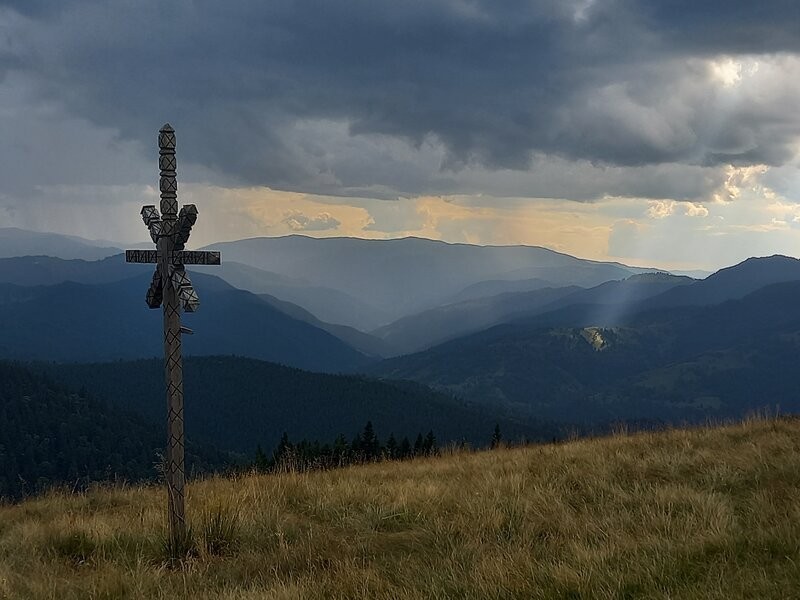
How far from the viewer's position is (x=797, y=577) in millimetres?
5484

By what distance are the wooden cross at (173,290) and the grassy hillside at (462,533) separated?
79 centimetres

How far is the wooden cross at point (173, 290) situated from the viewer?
26.9 ft

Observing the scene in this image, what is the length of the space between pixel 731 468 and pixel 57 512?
11.7m

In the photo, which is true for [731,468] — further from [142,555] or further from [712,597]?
[142,555]

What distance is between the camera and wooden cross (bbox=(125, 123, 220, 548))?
8.20 metres

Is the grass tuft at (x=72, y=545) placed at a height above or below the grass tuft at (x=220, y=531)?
below

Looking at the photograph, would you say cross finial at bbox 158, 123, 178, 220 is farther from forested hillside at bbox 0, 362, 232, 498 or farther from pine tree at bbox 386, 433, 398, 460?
forested hillside at bbox 0, 362, 232, 498

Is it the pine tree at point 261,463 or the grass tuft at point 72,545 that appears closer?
the grass tuft at point 72,545

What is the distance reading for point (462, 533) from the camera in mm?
7977

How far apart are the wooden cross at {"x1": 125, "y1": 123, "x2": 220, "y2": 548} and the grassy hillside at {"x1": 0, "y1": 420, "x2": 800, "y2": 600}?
79 centimetres

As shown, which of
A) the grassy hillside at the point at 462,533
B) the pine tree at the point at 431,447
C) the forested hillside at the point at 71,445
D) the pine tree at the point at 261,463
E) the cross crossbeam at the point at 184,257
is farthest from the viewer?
the forested hillside at the point at 71,445

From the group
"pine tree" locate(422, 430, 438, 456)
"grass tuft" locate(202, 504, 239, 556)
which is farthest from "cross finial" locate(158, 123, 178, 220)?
"pine tree" locate(422, 430, 438, 456)

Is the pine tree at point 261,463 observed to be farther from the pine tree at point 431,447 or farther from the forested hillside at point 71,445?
the forested hillside at point 71,445

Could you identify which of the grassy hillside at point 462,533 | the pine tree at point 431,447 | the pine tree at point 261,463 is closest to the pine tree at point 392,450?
the pine tree at point 431,447
